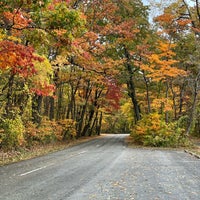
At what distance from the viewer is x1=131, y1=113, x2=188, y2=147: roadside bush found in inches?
915

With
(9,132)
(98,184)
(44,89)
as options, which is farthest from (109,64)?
(98,184)

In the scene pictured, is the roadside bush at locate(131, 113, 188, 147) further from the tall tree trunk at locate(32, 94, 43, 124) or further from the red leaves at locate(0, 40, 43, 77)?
the red leaves at locate(0, 40, 43, 77)

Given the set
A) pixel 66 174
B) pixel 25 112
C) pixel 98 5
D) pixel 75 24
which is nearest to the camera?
pixel 75 24

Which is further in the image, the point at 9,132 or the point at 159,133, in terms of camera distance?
the point at 159,133

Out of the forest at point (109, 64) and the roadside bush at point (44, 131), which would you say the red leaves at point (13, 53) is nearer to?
the forest at point (109, 64)

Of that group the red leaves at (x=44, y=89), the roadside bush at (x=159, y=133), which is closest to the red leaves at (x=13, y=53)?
the red leaves at (x=44, y=89)

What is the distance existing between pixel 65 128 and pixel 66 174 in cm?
1916

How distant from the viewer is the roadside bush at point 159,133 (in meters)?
23.2

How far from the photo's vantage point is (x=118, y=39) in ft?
74.8

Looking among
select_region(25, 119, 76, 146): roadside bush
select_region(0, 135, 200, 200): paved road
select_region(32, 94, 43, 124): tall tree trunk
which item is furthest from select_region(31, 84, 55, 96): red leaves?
select_region(0, 135, 200, 200): paved road

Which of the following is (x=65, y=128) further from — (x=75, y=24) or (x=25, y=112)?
(x=75, y=24)

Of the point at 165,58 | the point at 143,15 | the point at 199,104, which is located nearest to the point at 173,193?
the point at 165,58

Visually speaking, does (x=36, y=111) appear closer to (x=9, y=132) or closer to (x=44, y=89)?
(x=44, y=89)

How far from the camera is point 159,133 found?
24.0 meters
